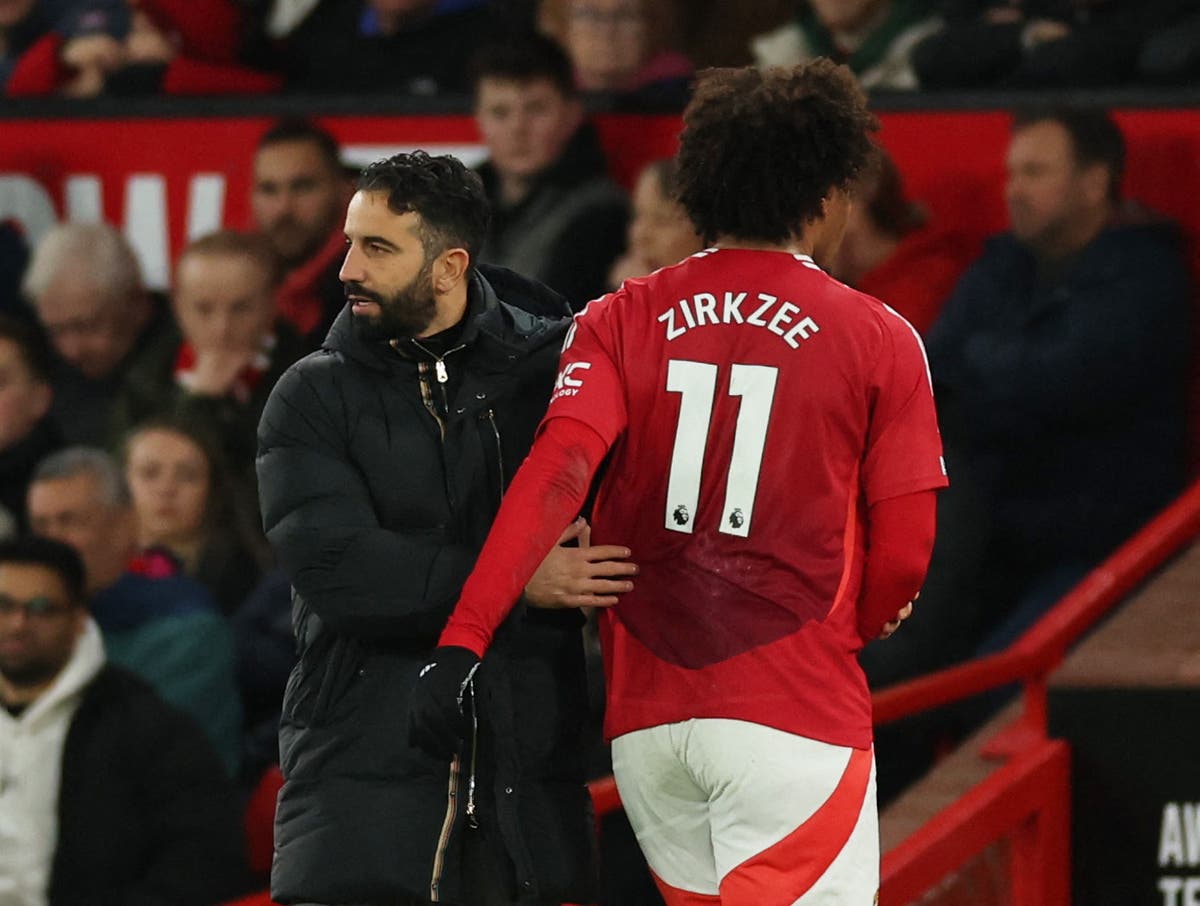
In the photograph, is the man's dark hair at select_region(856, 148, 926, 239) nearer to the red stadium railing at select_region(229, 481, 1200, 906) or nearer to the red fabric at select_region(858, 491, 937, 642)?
the red stadium railing at select_region(229, 481, 1200, 906)

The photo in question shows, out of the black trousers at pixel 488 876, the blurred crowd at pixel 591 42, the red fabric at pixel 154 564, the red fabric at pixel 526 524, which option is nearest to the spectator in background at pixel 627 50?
the blurred crowd at pixel 591 42

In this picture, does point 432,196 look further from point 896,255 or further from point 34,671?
point 896,255

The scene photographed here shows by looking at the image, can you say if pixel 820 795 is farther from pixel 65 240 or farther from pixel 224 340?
pixel 65 240

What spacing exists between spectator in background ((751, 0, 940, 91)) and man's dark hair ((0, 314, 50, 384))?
2239 mm

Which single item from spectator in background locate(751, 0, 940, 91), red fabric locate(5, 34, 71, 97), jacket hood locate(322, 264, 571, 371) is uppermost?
red fabric locate(5, 34, 71, 97)

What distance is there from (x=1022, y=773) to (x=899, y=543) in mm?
1842

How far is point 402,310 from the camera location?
9.68ft

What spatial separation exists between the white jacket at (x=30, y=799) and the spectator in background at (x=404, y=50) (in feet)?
9.09

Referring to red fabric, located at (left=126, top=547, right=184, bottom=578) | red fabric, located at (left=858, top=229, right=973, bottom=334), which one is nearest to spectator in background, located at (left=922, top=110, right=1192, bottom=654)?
red fabric, located at (left=858, top=229, right=973, bottom=334)

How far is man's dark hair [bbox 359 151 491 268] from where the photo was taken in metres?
2.95

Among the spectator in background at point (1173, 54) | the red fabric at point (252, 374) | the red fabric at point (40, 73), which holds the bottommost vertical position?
the red fabric at point (252, 374)

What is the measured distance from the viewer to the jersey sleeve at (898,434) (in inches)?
116

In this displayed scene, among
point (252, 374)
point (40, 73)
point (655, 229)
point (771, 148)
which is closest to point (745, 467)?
point (771, 148)

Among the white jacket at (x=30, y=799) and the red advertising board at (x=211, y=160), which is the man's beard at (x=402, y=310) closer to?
the white jacket at (x=30, y=799)
